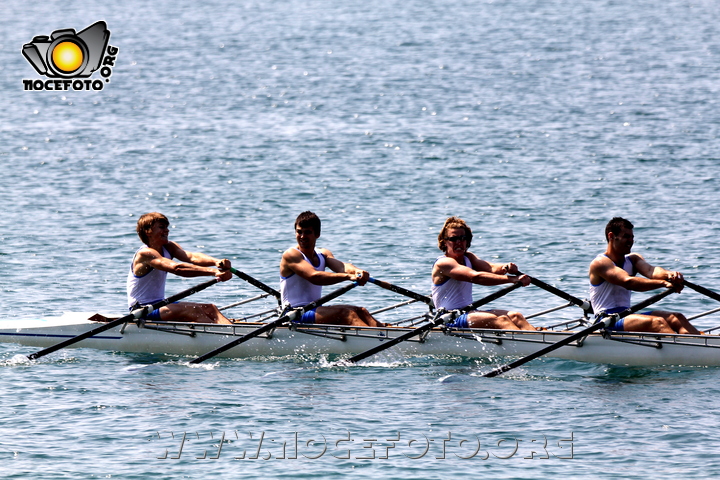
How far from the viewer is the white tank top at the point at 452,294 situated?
16.1 metres

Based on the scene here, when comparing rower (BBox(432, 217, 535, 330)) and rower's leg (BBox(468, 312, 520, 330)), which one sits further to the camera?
rower's leg (BBox(468, 312, 520, 330))

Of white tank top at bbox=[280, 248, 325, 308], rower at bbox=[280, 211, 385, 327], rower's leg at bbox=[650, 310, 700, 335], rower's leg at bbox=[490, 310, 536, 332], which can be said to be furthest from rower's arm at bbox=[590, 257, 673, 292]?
white tank top at bbox=[280, 248, 325, 308]

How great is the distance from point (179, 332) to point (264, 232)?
34.6 feet

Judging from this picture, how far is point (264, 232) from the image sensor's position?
89.1ft

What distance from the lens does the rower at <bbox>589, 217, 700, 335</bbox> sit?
15.3 metres

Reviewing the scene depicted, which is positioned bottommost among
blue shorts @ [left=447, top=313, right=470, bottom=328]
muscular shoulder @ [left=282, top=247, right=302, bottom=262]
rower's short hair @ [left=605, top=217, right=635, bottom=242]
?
blue shorts @ [left=447, top=313, right=470, bottom=328]

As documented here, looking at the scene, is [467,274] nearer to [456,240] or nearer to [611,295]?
[456,240]

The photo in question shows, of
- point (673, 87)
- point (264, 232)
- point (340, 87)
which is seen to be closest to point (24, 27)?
point (340, 87)

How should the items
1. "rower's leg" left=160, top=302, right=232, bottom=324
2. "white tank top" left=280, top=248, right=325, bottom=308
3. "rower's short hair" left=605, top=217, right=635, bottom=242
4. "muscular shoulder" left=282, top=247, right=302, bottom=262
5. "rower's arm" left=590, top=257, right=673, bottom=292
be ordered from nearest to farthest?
1. "rower's arm" left=590, top=257, right=673, bottom=292
2. "rower's short hair" left=605, top=217, right=635, bottom=242
3. "muscular shoulder" left=282, top=247, right=302, bottom=262
4. "white tank top" left=280, top=248, right=325, bottom=308
5. "rower's leg" left=160, top=302, right=232, bottom=324

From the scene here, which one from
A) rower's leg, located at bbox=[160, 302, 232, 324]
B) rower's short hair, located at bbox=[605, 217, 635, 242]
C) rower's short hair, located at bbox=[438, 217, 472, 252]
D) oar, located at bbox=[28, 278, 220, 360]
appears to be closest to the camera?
rower's short hair, located at bbox=[605, 217, 635, 242]

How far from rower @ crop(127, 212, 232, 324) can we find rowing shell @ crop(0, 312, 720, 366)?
0.22 metres

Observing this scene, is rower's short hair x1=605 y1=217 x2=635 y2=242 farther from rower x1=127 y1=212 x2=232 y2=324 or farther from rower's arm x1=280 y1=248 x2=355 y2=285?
rower x1=127 y1=212 x2=232 y2=324

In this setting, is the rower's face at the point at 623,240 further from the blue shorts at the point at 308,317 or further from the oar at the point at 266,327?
the blue shorts at the point at 308,317

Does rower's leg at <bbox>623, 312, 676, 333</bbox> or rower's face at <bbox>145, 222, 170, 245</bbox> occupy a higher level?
rower's face at <bbox>145, 222, 170, 245</bbox>
